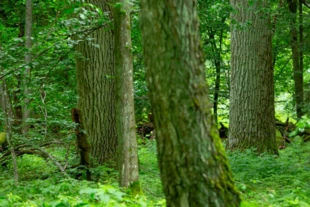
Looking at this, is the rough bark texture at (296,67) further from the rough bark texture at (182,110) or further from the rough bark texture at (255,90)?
the rough bark texture at (182,110)

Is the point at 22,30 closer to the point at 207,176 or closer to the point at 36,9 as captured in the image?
the point at 36,9

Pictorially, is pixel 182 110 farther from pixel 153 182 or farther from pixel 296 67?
pixel 296 67

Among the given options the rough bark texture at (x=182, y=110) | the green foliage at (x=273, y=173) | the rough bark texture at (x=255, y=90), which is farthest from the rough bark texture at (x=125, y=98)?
the rough bark texture at (x=255, y=90)

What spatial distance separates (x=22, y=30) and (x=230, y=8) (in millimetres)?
10309

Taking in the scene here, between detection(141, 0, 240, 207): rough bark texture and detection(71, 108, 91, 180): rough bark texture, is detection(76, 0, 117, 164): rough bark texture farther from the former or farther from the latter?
detection(141, 0, 240, 207): rough bark texture

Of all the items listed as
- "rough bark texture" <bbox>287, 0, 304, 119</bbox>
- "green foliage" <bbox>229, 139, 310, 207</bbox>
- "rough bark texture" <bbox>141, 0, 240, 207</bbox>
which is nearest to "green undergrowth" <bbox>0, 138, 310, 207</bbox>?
"green foliage" <bbox>229, 139, 310, 207</bbox>

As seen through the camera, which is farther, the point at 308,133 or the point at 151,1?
the point at 308,133

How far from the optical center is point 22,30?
16.2 meters

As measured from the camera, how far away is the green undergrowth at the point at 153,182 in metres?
5.58

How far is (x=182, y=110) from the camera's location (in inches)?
118

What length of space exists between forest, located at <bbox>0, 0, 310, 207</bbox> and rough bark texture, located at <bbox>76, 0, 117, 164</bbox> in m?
0.02

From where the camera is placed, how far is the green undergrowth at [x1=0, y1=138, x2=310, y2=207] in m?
5.58

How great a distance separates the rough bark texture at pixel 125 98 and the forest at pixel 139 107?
1 cm

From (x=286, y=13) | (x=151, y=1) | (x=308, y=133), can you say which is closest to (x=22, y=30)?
(x=286, y=13)
